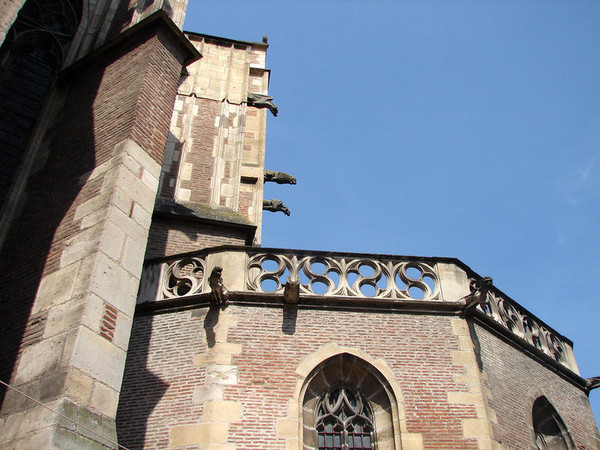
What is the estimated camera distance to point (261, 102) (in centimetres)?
1600

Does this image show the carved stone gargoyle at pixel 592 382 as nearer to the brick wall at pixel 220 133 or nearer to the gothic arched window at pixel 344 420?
the gothic arched window at pixel 344 420

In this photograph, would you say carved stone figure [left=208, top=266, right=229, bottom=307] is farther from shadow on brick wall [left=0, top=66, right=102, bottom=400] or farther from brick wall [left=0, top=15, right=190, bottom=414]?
shadow on brick wall [left=0, top=66, right=102, bottom=400]

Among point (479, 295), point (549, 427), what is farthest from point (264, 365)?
point (549, 427)

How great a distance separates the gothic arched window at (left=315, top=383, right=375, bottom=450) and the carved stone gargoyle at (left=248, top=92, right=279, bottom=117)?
9696mm

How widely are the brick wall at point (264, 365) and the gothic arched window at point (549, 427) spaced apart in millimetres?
1789

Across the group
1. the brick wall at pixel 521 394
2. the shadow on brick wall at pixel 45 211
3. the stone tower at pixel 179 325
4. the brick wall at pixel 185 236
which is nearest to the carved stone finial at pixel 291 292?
the stone tower at pixel 179 325

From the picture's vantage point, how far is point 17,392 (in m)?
5.80

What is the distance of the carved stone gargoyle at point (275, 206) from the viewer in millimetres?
15656

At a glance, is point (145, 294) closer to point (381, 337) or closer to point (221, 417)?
point (221, 417)

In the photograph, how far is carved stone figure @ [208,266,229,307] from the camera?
7984 mm

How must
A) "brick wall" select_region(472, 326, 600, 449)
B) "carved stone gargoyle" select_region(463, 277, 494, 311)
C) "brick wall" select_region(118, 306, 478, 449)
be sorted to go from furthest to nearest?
"carved stone gargoyle" select_region(463, 277, 494, 311), "brick wall" select_region(472, 326, 600, 449), "brick wall" select_region(118, 306, 478, 449)

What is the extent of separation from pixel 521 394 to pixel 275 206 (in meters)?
8.43

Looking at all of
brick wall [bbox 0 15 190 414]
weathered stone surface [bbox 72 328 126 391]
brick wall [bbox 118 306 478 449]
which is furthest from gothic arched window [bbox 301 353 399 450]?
brick wall [bbox 0 15 190 414]

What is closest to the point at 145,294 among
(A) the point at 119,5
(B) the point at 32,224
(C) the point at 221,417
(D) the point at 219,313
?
(D) the point at 219,313
